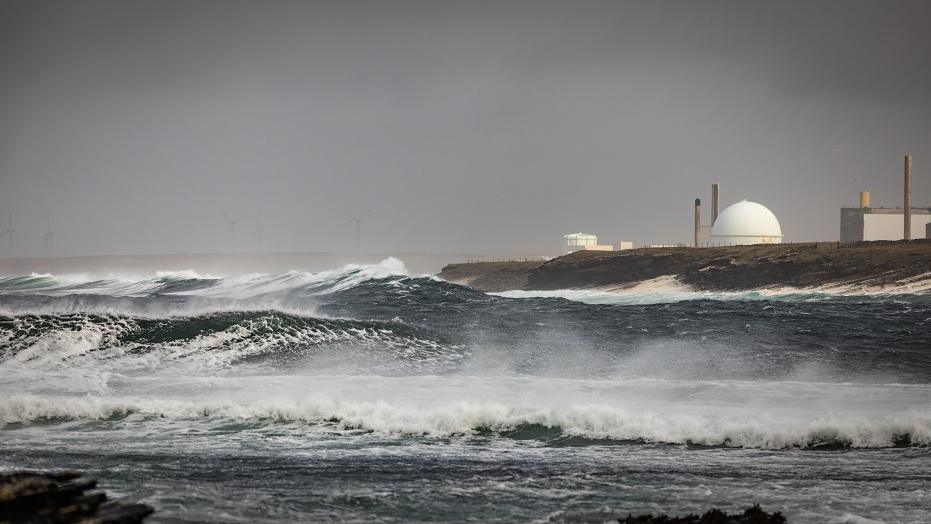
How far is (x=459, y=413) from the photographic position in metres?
14.9

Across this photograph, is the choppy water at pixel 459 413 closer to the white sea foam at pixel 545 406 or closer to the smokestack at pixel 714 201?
the white sea foam at pixel 545 406

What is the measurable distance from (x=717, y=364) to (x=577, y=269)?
6567 cm

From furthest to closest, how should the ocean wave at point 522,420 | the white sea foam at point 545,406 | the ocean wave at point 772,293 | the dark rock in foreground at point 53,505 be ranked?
the ocean wave at point 772,293 → the white sea foam at point 545,406 → the ocean wave at point 522,420 → the dark rock in foreground at point 53,505

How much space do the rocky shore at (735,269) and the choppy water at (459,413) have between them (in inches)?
1414

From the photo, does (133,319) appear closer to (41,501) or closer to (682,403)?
(682,403)

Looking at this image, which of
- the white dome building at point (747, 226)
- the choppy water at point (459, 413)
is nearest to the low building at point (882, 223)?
the white dome building at point (747, 226)

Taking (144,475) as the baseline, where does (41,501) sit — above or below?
above

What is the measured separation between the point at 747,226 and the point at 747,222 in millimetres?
537

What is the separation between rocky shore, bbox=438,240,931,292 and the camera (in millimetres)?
64250

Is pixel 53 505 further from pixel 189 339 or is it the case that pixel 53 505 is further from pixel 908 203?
pixel 908 203

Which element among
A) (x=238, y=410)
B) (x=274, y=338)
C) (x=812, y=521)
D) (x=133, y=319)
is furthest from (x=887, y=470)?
(x=133, y=319)

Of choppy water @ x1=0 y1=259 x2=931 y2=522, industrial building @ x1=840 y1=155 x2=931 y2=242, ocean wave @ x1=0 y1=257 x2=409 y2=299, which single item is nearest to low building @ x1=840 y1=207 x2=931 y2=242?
industrial building @ x1=840 y1=155 x2=931 y2=242

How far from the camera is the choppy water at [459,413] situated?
32.4ft

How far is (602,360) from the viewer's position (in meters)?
23.0
